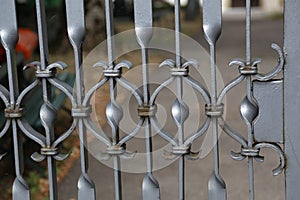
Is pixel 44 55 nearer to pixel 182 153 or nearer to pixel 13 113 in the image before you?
pixel 13 113

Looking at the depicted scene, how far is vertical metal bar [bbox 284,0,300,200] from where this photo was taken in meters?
2.21

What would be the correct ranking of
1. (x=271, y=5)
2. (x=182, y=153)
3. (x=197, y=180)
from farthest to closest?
1. (x=271, y=5)
2. (x=197, y=180)
3. (x=182, y=153)

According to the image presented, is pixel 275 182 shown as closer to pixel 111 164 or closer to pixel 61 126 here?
pixel 61 126

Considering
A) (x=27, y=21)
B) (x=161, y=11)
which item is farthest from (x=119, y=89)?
(x=161, y=11)

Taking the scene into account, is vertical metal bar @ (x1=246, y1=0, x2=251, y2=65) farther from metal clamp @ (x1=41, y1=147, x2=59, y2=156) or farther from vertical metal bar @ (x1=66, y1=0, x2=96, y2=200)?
metal clamp @ (x1=41, y1=147, x2=59, y2=156)

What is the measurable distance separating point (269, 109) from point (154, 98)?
0.43m

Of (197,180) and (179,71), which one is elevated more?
(179,71)

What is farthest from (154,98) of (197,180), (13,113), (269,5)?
(269,5)

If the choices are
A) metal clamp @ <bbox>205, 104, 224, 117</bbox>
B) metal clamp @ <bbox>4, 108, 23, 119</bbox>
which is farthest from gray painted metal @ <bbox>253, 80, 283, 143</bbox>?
metal clamp @ <bbox>4, 108, 23, 119</bbox>

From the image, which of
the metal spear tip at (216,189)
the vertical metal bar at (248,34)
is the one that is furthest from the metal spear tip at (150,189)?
the vertical metal bar at (248,34)

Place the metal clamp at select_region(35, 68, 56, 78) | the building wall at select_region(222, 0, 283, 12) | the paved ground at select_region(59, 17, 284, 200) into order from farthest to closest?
the building wall at select_region(222, 0, 283, 12), the paved ground at select_region(59, 17, 284, 200), the metal clamp at select_region(35, 68, 56, 78)

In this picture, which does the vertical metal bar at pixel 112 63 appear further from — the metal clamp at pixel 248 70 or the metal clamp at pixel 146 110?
the metal clamp at pixel 248 70

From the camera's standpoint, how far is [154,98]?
230 cm

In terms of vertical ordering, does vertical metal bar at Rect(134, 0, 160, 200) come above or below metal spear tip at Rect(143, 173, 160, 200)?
above
